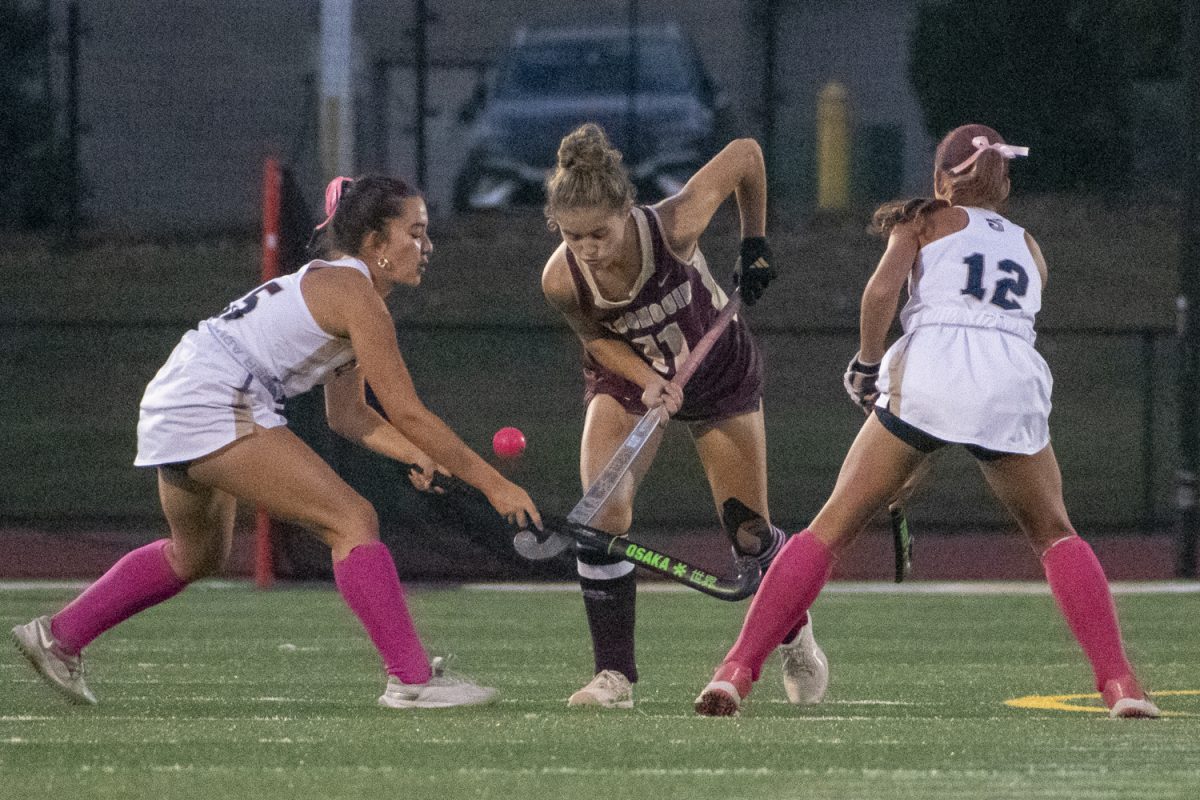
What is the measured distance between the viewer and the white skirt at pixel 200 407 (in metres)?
6.00

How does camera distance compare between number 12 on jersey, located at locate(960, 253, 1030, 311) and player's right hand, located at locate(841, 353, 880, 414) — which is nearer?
number 12 on jersey, located at locate(960, 253, 1030, 311)

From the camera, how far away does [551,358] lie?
19.6 m

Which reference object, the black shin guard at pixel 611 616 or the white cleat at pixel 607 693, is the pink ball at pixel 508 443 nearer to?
the black shin guard at pixel 611 616

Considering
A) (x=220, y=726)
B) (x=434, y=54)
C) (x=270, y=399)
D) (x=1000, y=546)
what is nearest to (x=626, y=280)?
(x=270, y=399)

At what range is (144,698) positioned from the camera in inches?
265

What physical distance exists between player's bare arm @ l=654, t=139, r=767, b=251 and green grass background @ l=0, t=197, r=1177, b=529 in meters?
7.54

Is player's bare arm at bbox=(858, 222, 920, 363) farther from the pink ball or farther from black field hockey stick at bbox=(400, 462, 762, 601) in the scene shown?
the pink ball

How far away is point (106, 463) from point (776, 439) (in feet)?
18.7

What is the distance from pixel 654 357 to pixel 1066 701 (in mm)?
1662

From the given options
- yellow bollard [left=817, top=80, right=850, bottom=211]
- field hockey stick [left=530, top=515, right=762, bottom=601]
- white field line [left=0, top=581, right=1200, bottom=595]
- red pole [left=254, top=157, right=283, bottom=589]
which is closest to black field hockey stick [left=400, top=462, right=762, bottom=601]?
field hockey stick [left=530, top=515, right=762, bottom=601]

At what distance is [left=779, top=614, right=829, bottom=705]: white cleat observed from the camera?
6656 mm

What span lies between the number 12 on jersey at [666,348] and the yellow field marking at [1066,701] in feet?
4.77

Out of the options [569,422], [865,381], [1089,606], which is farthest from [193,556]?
[569,422]

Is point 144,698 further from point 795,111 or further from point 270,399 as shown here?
point 795,111
